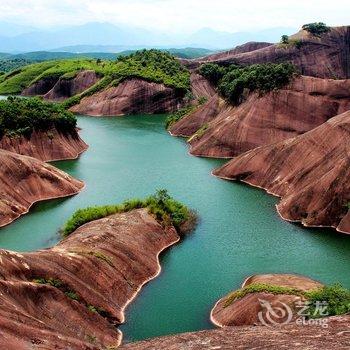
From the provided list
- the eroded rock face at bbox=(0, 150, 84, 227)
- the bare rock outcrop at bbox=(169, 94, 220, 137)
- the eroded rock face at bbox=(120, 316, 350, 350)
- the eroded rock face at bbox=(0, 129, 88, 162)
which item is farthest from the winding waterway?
the bare rock outcrop at bbox=(169, 94, 220, 137)

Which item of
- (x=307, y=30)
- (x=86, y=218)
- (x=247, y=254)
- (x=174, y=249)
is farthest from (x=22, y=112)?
(x=307, y=30)

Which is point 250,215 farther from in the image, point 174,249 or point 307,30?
point 307,30

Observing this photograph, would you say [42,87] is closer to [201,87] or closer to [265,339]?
[201,87]

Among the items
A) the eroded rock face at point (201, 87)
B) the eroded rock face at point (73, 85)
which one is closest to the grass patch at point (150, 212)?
the eroded rock face at point (201, 87)

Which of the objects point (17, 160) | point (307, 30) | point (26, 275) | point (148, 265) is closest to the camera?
point (26, 275)

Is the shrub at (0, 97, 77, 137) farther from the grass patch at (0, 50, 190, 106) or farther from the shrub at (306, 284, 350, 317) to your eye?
the shrub at (306, 284, 350, 317)
